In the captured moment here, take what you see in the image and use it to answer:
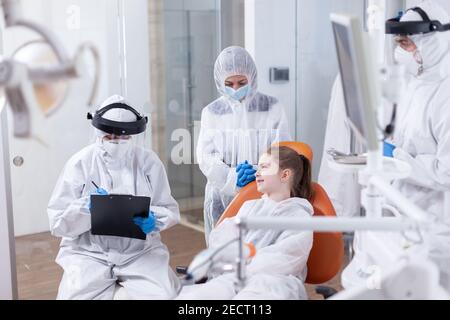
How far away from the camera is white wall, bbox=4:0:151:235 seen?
2414 mm

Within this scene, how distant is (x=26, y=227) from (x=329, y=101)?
1798mm

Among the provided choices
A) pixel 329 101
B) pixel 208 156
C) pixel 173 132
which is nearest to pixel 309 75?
pixel 329 101

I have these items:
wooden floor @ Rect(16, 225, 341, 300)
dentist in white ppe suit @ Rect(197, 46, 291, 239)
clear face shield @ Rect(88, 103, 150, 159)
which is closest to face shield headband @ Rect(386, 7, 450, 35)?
dentist in white ppe suit @ Rect(197, 46, 291, 239)

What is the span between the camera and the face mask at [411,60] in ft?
6.89

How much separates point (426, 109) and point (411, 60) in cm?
19

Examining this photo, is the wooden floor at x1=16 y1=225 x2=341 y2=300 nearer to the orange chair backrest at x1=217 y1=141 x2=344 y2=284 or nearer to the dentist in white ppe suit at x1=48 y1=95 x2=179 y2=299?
the dentist in white ppe suit at x1=48 y1=95 x2=179 y2=299

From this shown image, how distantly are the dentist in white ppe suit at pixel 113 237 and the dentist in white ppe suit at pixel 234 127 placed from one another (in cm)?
43

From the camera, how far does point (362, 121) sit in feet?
4.05

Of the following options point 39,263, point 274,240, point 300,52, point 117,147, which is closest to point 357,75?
point 274,240

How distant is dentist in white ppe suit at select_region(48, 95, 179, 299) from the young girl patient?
0.74 feet

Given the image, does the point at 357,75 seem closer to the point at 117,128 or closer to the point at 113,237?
the point at 117,128

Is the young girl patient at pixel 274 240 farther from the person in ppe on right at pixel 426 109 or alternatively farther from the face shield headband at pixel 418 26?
the face shield headband at pixel 418 26

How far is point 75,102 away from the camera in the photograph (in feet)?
6.89

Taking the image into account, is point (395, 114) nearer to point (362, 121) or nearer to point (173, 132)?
point (362, 121)
